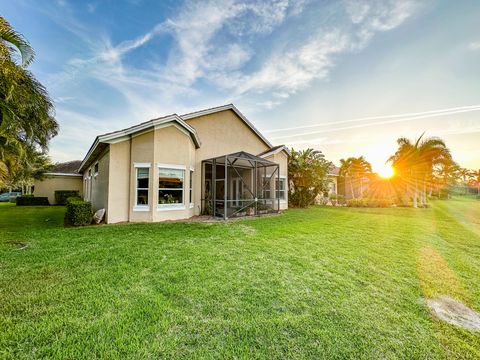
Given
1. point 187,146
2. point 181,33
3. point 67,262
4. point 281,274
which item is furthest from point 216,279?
point 181,33

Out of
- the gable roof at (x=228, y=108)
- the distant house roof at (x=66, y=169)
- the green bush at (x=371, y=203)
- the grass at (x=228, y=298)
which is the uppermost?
the gable roof at (x=228, y=108)

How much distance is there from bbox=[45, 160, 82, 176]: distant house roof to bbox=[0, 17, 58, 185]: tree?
15483 millimetres

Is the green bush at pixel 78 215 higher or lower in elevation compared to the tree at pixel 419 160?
lower

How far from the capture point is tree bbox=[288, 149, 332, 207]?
18.3 metres

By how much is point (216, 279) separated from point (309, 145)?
17793 millimetres

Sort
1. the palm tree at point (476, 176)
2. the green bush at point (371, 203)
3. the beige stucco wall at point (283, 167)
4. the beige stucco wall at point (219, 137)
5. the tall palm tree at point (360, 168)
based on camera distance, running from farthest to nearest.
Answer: the palm tree at point (476, 176)
the tall palm tree at point (360, 168)
the green bush at point (371, 203)
the beige stucco wall at point (283, 167)
the beige stucco wall at point (219, 137)

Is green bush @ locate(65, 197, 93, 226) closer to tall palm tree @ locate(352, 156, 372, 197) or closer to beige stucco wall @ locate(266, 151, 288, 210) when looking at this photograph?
beige stucco wall @ locate(266, 151, 288, 210)

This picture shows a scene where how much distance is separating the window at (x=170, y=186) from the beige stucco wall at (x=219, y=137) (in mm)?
1973

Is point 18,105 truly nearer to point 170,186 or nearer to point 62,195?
point 170,186

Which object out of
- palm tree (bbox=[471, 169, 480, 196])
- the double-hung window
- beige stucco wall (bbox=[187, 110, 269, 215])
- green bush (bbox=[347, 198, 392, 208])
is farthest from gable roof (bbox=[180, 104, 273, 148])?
palm tree (bbox=[471, 169, 480, 196])

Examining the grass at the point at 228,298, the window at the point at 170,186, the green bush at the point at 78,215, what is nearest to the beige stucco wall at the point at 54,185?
the green bush at the point at 78,215

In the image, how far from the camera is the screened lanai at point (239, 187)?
12.7 meters

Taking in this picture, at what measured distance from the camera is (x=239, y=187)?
16219 mm

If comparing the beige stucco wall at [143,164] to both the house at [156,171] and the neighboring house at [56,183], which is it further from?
the neighboring house at [56,183]
